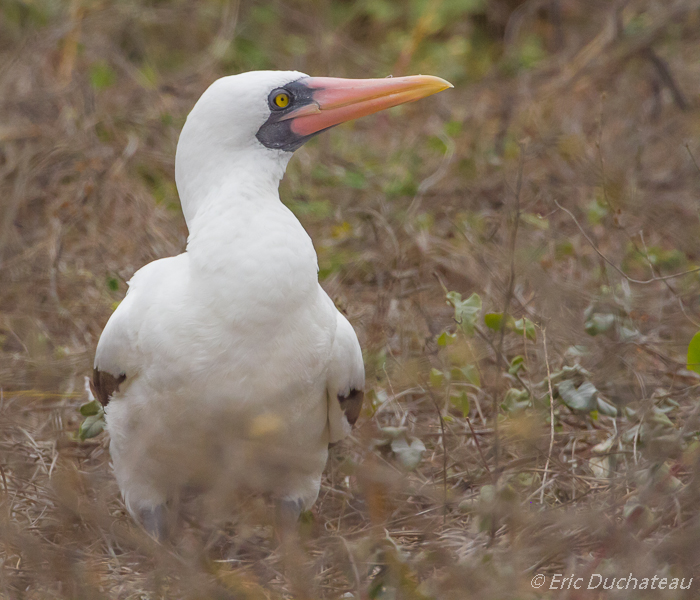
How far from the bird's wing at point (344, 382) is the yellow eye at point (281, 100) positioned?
0.73 meters

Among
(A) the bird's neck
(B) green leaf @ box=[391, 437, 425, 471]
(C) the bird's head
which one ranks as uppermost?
(C) the bird's head

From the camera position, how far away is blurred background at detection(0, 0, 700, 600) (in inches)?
87.3

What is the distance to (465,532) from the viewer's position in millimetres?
2832

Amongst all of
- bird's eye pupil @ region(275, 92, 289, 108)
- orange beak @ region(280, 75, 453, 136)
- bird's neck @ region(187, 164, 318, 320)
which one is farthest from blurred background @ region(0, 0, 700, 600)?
bird's eye pupil @ region(275, 92, 289, 108)

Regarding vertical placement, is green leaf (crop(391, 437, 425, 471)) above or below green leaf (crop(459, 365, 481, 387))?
below

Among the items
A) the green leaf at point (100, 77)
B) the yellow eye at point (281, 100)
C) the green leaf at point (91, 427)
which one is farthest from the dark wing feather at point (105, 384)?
the green leaf at point (100, 77)

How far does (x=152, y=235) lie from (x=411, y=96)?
203cm

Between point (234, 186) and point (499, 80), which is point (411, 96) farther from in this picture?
point (499, 80)

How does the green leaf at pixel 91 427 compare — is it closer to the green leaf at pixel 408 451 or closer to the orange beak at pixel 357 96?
the green leaf at pixel 408 451

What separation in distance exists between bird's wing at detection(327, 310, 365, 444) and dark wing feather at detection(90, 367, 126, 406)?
0.68m

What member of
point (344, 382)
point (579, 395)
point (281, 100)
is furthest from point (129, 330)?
point (579, 395)

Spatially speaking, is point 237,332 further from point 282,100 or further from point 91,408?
point 91,408

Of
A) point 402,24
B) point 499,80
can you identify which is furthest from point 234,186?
point 402,24

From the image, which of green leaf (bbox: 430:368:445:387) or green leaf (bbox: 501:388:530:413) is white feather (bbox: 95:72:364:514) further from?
green leaf (bbox: 501:388:530:413)
